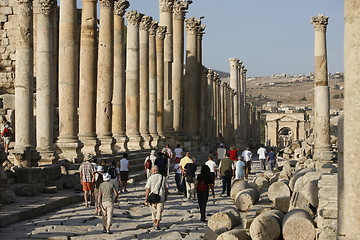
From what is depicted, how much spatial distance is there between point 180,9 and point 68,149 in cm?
1793

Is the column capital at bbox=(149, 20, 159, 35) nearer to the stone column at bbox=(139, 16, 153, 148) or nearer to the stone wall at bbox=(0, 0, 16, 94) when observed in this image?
A: the stone column at bbox=(139, 16, 153, 148)

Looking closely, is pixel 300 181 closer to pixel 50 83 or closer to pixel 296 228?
pixel 296 228

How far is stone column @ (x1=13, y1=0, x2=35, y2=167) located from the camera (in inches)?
744

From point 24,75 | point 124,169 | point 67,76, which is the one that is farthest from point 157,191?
point 67,76

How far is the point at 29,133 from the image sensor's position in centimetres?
1916

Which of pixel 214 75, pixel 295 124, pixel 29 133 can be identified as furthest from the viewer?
pixel 295 124

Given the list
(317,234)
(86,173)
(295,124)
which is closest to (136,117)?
(86,173)

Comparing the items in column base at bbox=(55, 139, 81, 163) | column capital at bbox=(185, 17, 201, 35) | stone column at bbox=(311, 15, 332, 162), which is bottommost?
column base at bbox=(55, 139, 81, 163)

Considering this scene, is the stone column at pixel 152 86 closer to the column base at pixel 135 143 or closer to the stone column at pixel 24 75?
the column base at pixel 135 143

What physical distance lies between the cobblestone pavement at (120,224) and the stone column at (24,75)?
3199 millimetres

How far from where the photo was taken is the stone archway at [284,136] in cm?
10802

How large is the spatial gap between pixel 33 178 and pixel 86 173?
190 cm

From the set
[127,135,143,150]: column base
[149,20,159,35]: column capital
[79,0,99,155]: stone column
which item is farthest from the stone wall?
A: [79,0,99,155]: stone column

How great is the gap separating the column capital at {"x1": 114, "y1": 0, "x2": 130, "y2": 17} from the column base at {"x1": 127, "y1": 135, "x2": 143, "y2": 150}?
19.0 feet
